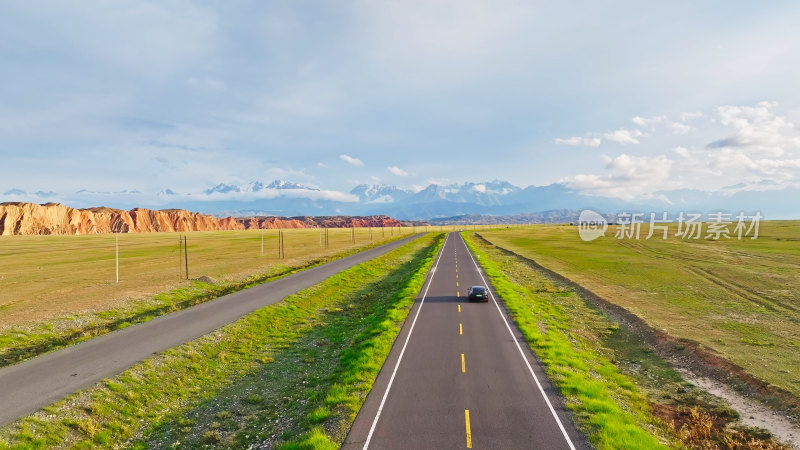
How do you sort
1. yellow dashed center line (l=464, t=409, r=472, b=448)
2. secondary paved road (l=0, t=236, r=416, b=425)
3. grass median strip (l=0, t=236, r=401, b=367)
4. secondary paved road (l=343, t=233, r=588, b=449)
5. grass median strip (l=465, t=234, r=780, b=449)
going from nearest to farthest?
1. yellow dashed center line (l=464, t=409, r=472, b=448)
2. secondary paved road (l=343, t=233, r=588, b=449)
3. grass median strip (l=465, t=234, r=780, b=449)
4. secondary paved road (l=0, t=236, r=416, b=425)
5. grass median strip (l=0, t=236, r=401, b=367)

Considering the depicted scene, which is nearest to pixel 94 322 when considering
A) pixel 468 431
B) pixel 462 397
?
pixel 462 397

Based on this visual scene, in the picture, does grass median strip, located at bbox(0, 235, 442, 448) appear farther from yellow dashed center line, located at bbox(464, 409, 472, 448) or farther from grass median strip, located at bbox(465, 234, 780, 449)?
grass median strip, located at bbox(465, 234, 780, 449)

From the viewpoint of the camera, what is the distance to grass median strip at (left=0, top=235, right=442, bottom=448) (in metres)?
14.5

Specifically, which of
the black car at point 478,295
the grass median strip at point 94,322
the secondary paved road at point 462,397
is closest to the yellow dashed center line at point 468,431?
the secondary paved road at point 462,397

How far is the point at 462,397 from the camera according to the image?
15859mm

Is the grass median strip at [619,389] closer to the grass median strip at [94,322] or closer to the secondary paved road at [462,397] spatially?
the secondary paved road at [462,397]

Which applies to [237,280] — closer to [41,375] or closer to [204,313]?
[204,313]

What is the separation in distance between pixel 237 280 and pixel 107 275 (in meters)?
22.0

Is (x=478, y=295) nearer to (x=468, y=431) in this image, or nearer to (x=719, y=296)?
(x=468, y=431)

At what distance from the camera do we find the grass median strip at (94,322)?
909 inches

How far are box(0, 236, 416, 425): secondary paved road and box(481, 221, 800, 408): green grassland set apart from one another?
3229 cm

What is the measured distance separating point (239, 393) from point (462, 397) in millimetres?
10940

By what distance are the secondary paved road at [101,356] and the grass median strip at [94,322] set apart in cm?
180

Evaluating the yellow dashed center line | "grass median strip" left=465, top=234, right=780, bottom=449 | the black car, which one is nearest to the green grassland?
"grass median strip" left=465, top=234, right=780, bottom=449
